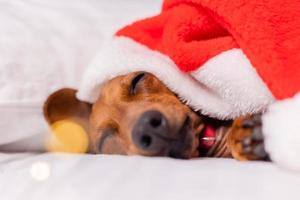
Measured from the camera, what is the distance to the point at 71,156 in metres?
1.22

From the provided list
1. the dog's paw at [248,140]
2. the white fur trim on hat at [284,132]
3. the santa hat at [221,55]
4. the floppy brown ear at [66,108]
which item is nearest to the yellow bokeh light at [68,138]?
the floppy brown ear at [66,108]

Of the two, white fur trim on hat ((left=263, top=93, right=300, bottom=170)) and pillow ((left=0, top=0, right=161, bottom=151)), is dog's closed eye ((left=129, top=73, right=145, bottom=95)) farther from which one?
white fur trim on hat ((left=263, top=93, right=300, bottom=170))

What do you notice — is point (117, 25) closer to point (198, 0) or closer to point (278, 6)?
point (198, 0)

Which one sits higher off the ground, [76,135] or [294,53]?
[294,53]

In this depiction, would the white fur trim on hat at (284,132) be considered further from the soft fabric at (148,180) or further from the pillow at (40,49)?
the pillow at (40,49)

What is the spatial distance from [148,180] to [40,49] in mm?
765

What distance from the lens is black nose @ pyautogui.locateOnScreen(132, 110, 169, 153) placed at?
47.3 inches

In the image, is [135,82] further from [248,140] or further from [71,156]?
[248,140]

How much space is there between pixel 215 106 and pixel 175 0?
309 millimetres

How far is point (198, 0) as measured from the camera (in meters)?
1.32

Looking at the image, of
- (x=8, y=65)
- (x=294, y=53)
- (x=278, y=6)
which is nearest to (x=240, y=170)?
(x=294, y=53)

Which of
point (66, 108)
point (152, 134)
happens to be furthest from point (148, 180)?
point (66, 108)

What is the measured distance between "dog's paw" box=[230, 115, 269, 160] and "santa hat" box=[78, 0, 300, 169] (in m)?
0.05

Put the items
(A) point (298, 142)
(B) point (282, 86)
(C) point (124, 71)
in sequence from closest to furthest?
1. (A) point (298, 142)
2. (B) point (282, 86)
3. (C) point (124, 71)
